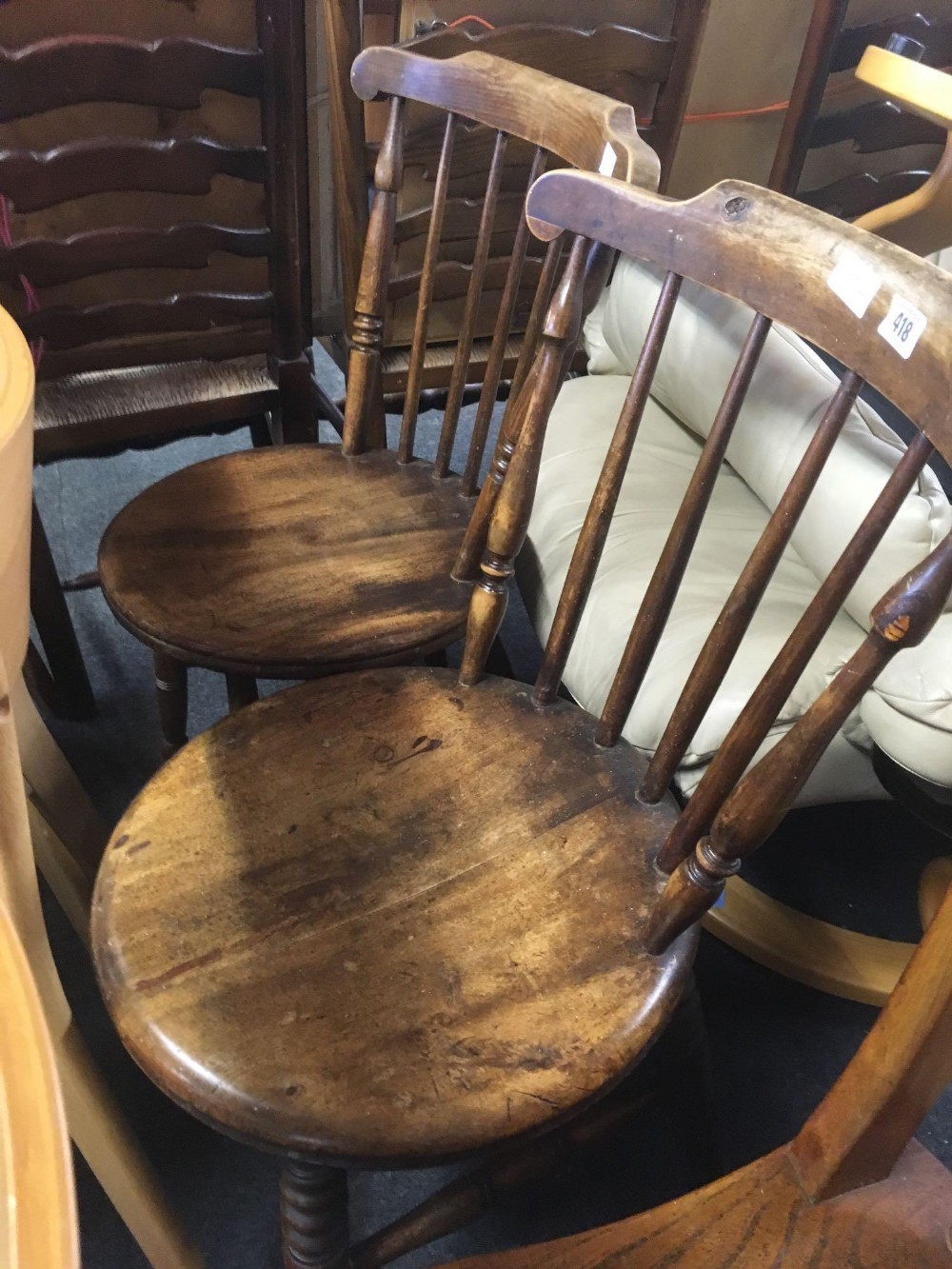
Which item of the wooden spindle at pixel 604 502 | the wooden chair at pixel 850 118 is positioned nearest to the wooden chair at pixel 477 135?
the wooden chair at pixel 850 118

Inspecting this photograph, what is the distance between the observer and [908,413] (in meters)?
0.45

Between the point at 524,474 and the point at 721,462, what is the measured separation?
0.15 m

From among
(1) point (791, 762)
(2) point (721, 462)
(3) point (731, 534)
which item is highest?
(2) point (721, 462)

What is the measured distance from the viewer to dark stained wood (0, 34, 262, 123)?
953 mm

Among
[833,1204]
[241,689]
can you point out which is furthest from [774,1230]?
[241,689]

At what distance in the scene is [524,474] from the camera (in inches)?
26.2

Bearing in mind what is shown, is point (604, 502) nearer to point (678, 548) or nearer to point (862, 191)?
point (678, 548)

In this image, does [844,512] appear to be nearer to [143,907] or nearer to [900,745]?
[900,745]

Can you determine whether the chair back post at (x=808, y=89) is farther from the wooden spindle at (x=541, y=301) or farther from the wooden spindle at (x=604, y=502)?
the wooden spindle at (x=604, y=502)

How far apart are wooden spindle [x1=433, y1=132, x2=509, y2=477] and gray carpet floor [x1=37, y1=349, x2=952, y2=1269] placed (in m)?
0.56

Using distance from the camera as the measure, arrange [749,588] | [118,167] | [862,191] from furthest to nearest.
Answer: [862,191] < [118,167] < [749,588]

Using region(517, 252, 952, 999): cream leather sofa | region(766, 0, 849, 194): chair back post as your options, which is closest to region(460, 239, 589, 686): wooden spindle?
region(517, 252, 952, 999): cream leather sofa

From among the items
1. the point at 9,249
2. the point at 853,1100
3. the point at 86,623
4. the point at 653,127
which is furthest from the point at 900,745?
the point at 86,623

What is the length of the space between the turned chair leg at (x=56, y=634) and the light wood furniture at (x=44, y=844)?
389 mm
